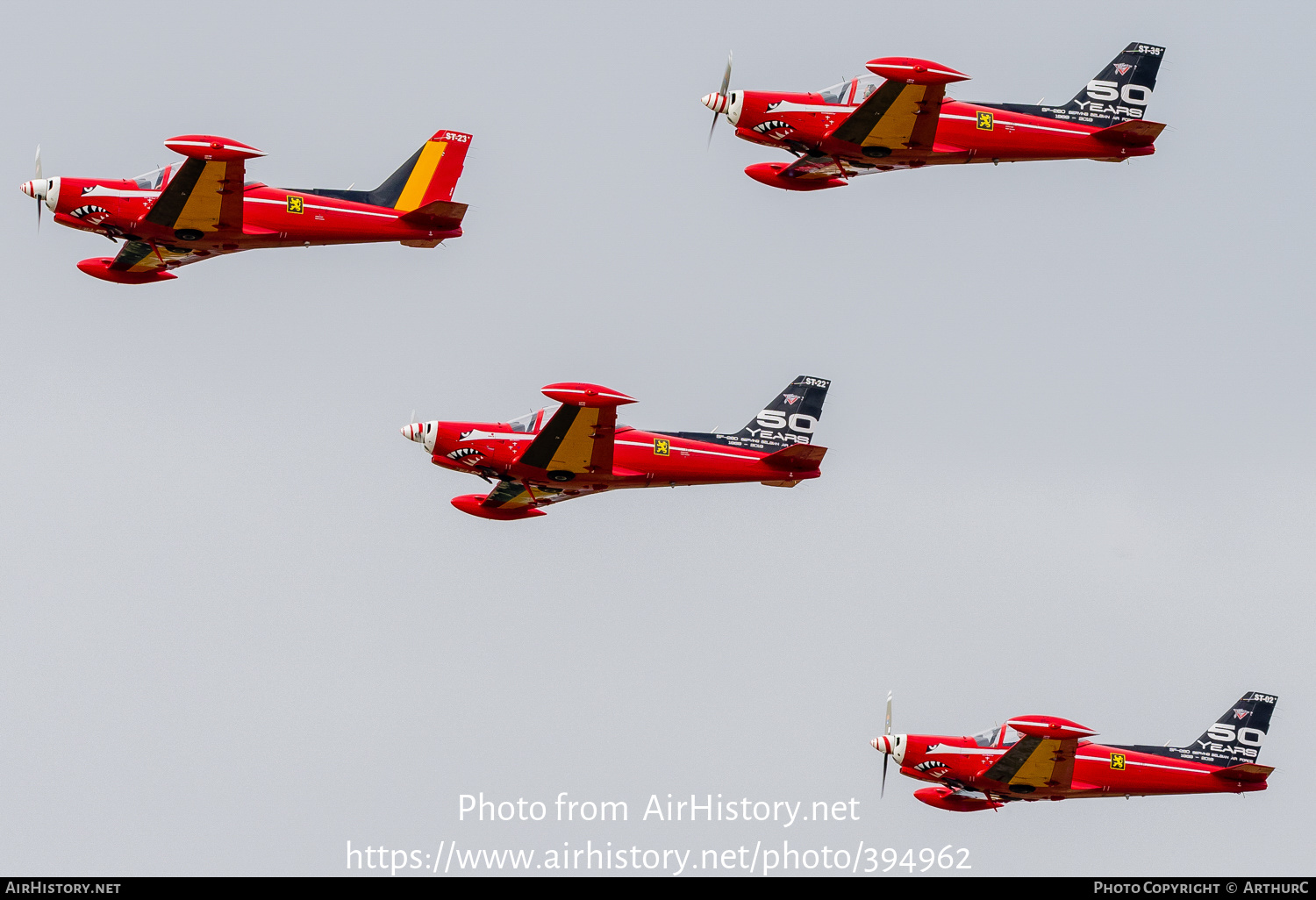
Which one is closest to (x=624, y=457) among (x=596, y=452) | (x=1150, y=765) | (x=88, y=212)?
(x=596, y=452)

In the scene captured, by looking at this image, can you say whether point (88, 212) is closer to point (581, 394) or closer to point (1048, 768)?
point (581, 394)

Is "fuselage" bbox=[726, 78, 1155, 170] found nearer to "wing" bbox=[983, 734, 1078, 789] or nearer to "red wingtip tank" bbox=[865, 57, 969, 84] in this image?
"red wingtip tank" bbox=[865, 57, 969, 84]

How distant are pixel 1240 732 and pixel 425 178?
1081 inches

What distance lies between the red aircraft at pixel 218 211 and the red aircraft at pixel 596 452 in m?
5.04

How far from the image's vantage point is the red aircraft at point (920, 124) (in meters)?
46.8

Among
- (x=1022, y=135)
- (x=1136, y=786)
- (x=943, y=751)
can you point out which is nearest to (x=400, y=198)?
(x=1022, y=135)

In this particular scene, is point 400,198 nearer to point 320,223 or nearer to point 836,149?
point 320,223

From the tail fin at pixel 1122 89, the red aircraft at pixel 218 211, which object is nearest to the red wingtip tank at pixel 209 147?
the red aircraft at pixel 218 211

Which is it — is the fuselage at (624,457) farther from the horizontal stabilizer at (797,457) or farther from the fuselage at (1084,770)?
the fuselage at (1084,770)

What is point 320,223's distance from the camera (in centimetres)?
4906

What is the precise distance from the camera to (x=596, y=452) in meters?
47.4

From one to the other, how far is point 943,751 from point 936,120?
55.7 feet

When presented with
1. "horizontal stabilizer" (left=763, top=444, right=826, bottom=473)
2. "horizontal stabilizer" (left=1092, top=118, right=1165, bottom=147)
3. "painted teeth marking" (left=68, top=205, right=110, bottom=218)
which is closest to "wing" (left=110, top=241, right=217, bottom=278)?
"painted teeth marking" (left=68, top=205, right=110, bottom=218)

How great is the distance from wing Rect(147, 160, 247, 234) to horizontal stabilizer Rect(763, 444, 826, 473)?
14.0 metres
